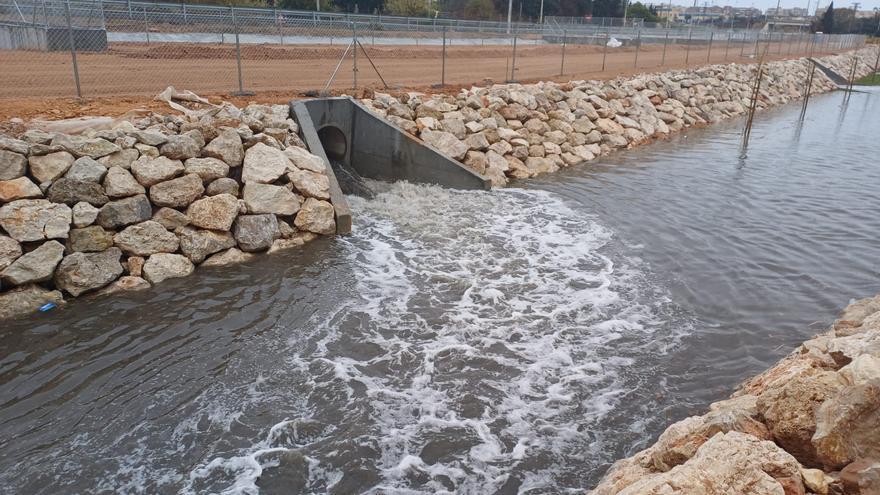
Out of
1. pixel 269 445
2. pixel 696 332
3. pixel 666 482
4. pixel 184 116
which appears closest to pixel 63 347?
pixel 269 445

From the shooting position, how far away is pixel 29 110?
11055 millimetres

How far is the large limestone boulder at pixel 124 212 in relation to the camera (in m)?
8.85

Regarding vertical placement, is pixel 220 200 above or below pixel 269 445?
above

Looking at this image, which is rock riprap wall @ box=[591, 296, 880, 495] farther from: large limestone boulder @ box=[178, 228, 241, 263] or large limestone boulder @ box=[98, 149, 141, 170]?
large limestone boulder @ box=[98, 149, 141, 170]

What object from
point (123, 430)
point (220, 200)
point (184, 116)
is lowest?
point (123, 430)

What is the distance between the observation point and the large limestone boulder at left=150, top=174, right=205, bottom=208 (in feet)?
30.9

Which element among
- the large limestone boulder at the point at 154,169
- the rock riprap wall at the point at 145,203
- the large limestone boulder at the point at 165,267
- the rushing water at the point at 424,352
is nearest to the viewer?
the rushing water at the point at 424,352

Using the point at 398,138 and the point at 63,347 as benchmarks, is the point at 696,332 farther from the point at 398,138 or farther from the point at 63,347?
the point at 398,138

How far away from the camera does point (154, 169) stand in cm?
950

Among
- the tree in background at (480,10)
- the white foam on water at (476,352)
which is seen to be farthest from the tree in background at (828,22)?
the white foam on water at (476,352)

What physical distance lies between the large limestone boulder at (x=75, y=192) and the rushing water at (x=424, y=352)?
160 centimetres

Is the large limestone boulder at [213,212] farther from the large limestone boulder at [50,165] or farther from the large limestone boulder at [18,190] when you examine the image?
the large limestone boulder at [18,190]

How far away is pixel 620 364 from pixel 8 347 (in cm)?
708

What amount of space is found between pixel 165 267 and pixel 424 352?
4393 mm
